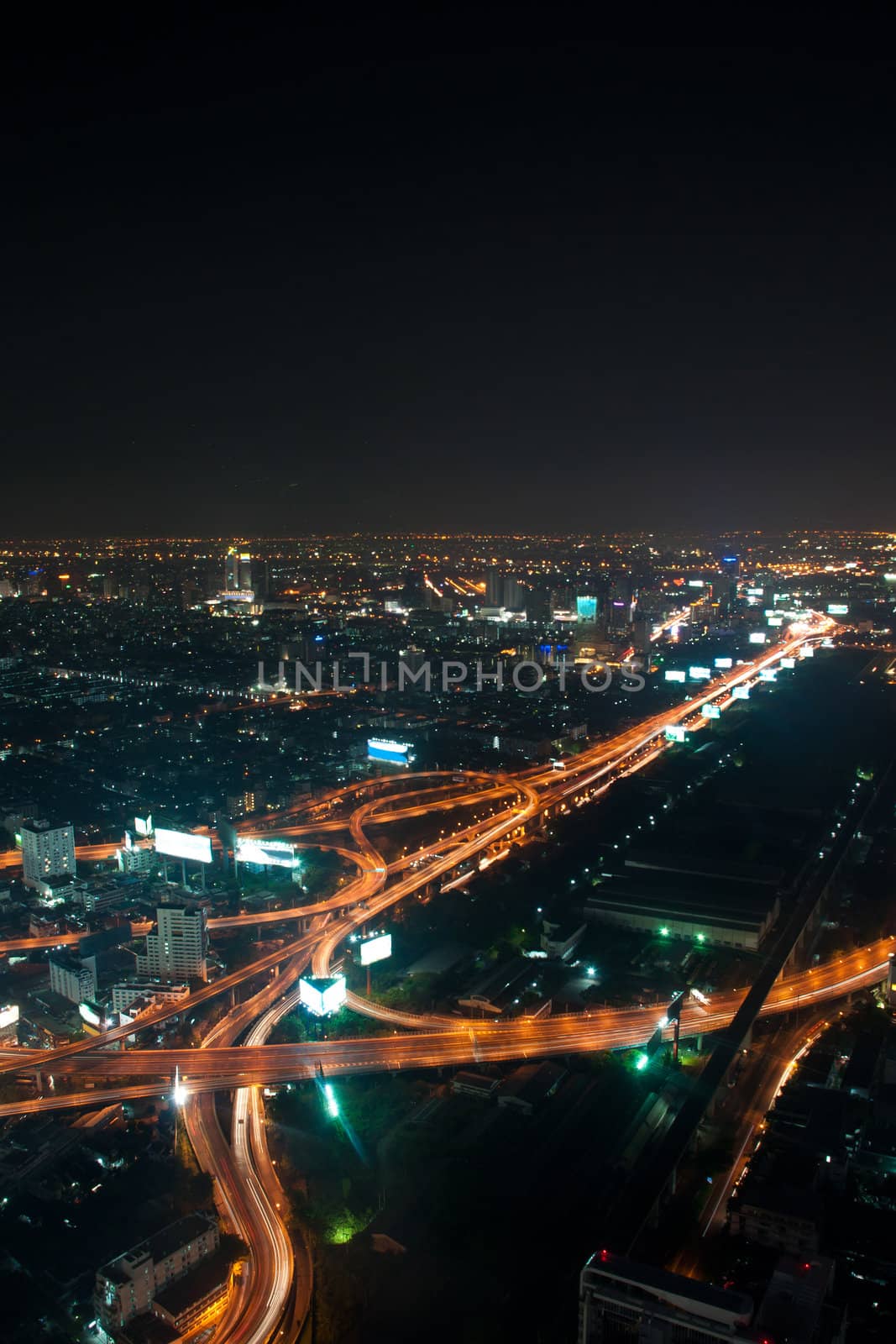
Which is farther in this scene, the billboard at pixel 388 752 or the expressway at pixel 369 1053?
the billboard at pixel 388 752

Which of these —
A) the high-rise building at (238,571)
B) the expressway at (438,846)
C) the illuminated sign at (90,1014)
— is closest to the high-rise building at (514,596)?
the high-rise building at (238,571)

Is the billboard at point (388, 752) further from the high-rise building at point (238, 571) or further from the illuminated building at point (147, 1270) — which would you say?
the high-rise building at point (238, 571)

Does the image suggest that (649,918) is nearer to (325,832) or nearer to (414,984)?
(414,984)

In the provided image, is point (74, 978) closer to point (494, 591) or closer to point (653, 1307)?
point (653, 1307)

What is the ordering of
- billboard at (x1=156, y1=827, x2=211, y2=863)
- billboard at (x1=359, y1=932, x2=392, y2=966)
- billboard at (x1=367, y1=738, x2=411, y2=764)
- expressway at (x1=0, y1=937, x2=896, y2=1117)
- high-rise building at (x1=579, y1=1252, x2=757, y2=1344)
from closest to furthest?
high-rise building at (x1=579, y1=1252, x2=757, y2=1344) → expressway at (x1=0, y1=937, x2=896, y2=1117) → billboard at (x1=359, y1=932, x2=392, y2=966) → billboard at (x1=156, y1=827, x2=211, y2=863) → billboard at (x1=367, y1=738, x2=411, y2=764)

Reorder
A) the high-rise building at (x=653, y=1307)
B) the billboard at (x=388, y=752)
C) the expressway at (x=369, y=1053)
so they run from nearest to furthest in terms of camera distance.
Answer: the high-rise building at (x=653, y=1307), the expressway at (x=369, y=1053), the billboard at (x=388, y=752)

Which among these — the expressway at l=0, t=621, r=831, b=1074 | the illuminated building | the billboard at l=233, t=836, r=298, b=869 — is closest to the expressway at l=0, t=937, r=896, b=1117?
the expressway at l=0, t=621, r=831, b=1074

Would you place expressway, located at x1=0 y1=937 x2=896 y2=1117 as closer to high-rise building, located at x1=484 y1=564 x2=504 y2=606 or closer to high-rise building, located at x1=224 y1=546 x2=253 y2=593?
high-rise building, located at x1=224 y1=546 x2=253 y2=593

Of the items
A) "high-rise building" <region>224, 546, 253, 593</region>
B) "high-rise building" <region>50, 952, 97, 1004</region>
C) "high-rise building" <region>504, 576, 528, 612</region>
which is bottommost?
"high-rise building" <region>50, 952, 97, 1004</region>
